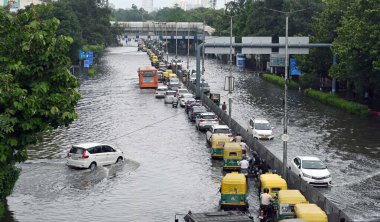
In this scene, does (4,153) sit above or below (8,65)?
below

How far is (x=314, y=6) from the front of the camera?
109125 mm

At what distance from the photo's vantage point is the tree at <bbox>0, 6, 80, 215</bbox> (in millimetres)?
23906

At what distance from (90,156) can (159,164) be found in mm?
4489

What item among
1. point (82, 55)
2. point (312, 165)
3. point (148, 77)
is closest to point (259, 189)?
point (312, 165)

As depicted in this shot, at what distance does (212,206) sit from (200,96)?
150 ft

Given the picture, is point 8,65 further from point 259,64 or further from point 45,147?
point 259,64

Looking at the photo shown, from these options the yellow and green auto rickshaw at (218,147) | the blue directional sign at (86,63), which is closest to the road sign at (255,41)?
the yellow and green auto rickshaw at (218,147)

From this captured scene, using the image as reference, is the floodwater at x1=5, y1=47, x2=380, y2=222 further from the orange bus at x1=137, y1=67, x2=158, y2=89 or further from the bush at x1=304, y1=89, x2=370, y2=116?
the orange bus at x1=137, y1=67, x2=158, y2=89

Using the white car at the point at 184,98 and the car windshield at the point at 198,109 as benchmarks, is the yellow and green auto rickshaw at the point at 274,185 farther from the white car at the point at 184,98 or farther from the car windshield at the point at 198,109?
the white car at the point at 184,98

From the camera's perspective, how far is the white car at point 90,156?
39.7 metres

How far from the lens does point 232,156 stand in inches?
1553

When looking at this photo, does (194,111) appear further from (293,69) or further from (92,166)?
(293,69)

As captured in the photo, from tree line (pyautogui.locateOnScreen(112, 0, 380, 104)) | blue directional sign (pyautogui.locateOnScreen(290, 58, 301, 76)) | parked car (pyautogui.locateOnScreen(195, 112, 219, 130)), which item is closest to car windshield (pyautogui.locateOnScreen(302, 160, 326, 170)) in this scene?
parked car (pyautogui.locateOnScreen(195, 112, 219, 130))

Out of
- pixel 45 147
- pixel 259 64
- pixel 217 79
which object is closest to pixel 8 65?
pixel 45 147
